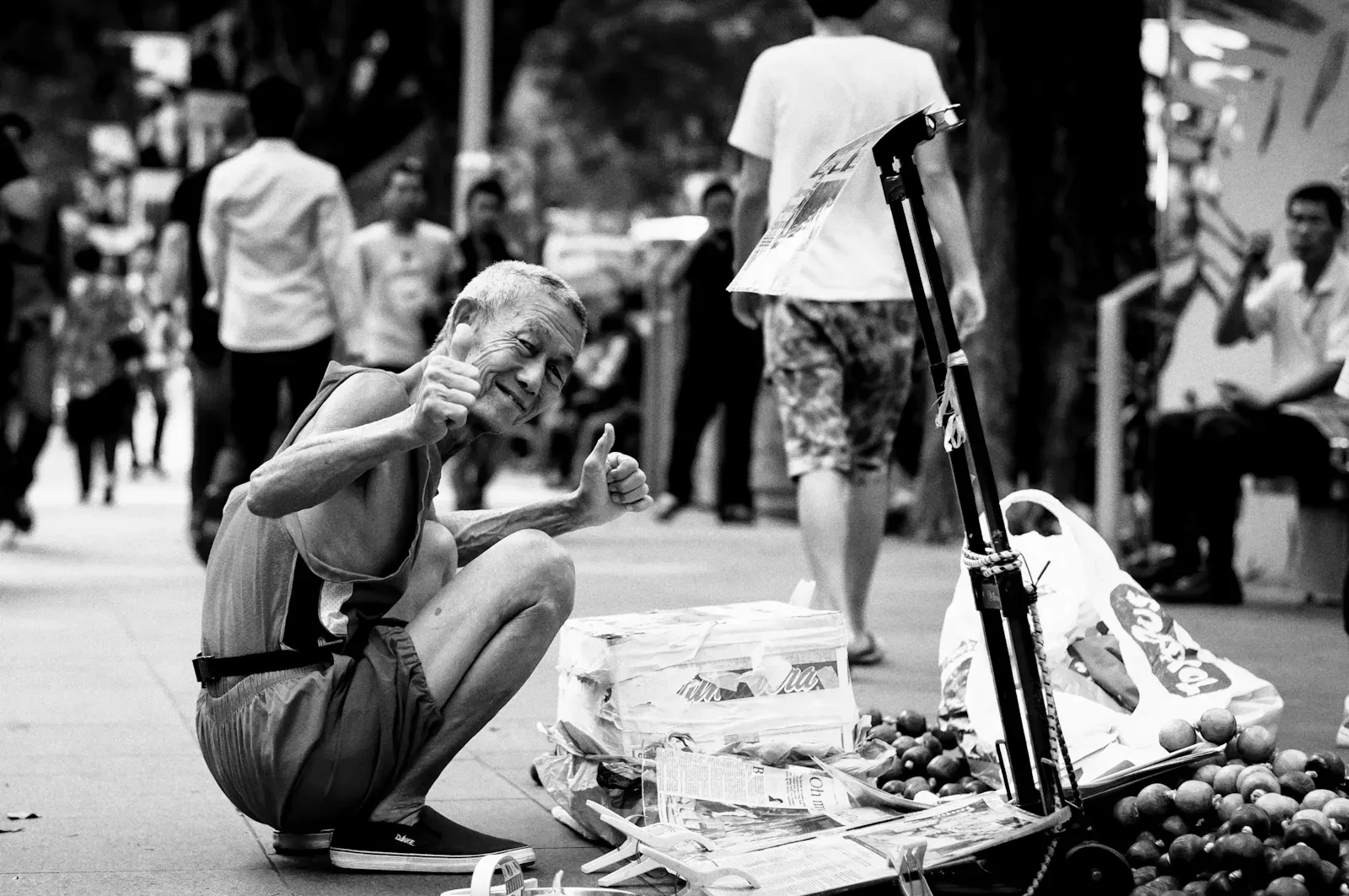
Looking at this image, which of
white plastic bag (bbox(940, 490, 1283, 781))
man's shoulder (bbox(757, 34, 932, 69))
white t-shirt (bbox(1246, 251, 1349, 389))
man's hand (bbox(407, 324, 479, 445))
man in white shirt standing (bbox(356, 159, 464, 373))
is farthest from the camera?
man in white shirt standing (bbox(356, 159, 464, 373))

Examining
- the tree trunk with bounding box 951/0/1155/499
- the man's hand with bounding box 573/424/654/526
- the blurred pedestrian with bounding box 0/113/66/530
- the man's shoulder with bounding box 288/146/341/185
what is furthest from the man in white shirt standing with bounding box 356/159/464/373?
the man's hand with bounding box 573/424/654/526

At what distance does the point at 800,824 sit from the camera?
12.0 feet

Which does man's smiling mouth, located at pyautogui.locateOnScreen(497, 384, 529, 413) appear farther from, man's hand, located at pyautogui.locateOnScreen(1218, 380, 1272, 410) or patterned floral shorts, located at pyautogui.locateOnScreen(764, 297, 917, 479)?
man's hand, located at pyautogui.locateOnScreen(1218, 380, 1272, 410)

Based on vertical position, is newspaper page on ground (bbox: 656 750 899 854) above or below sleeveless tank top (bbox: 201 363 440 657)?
below

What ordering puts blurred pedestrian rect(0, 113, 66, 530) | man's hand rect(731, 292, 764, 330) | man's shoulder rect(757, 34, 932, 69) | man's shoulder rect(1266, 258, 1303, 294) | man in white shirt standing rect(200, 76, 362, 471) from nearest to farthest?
man's hand rect(731, 292, 764, 330) < man's shoulder rect(757, 34, 932, 69) < man's shoulder rect(1266, 258, 1303, 294) < man in white shirt standing rect(200, 76, 362, 471) < blurred pedestrian rect(0, 113, 66, 530)

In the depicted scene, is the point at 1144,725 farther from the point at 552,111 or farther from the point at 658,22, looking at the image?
the point at 552,111

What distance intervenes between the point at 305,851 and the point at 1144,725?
166cm

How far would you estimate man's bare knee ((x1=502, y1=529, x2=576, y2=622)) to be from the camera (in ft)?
12.2

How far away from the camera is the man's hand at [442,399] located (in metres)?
3.23

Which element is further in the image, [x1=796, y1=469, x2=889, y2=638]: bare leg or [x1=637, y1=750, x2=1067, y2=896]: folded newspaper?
[x1=796, y1=469, x2=889, y2=638]: bare leg

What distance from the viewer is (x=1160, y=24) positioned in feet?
31.7

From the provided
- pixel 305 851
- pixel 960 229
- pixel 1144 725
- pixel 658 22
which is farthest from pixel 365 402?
pixel 658 22

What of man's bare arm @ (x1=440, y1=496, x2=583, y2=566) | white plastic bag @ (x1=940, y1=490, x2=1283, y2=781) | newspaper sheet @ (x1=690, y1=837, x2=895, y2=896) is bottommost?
newspaper sheet @ (x1=690, y1=837, x2=895, y2=896)

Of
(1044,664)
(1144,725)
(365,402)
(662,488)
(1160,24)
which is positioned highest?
(1160,24)
